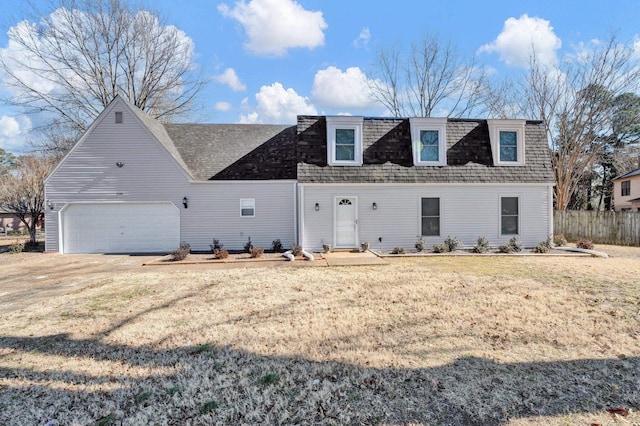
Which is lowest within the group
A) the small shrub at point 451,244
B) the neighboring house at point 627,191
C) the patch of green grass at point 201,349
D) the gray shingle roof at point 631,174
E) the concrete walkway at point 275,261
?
the patch of green grass at point 201,349

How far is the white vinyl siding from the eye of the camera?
12203 mm

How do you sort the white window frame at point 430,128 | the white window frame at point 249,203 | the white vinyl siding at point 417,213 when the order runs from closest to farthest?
1. the white vinyl siding at point 417,213
2. the white window frame at point 430,128
3. the white window frame at point 249,203

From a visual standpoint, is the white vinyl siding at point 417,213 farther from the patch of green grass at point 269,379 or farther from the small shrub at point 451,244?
the patch of green grass at point 269,379

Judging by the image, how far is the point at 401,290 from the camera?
6547 mm

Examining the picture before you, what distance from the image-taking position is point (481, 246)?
12.0 metres

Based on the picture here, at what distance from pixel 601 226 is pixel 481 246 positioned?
27.9 ft

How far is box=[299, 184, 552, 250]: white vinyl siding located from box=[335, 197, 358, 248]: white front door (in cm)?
21

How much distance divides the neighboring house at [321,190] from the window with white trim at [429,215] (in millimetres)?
40

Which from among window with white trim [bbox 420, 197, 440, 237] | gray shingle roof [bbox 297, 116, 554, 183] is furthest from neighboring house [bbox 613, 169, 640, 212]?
window with white trim [bbox 420, 197, 440, 237]

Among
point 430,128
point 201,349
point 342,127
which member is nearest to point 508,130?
point 430,128

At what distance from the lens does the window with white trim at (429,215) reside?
496 inches

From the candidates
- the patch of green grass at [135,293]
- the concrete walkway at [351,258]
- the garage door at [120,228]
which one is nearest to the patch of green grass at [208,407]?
the patch of green grass at [135,293]

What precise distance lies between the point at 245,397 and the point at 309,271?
5.70 meters

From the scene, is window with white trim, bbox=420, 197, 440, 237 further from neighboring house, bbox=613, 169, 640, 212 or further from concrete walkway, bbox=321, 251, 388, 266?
neighboring house, bbox=613, 169, 640, 212
